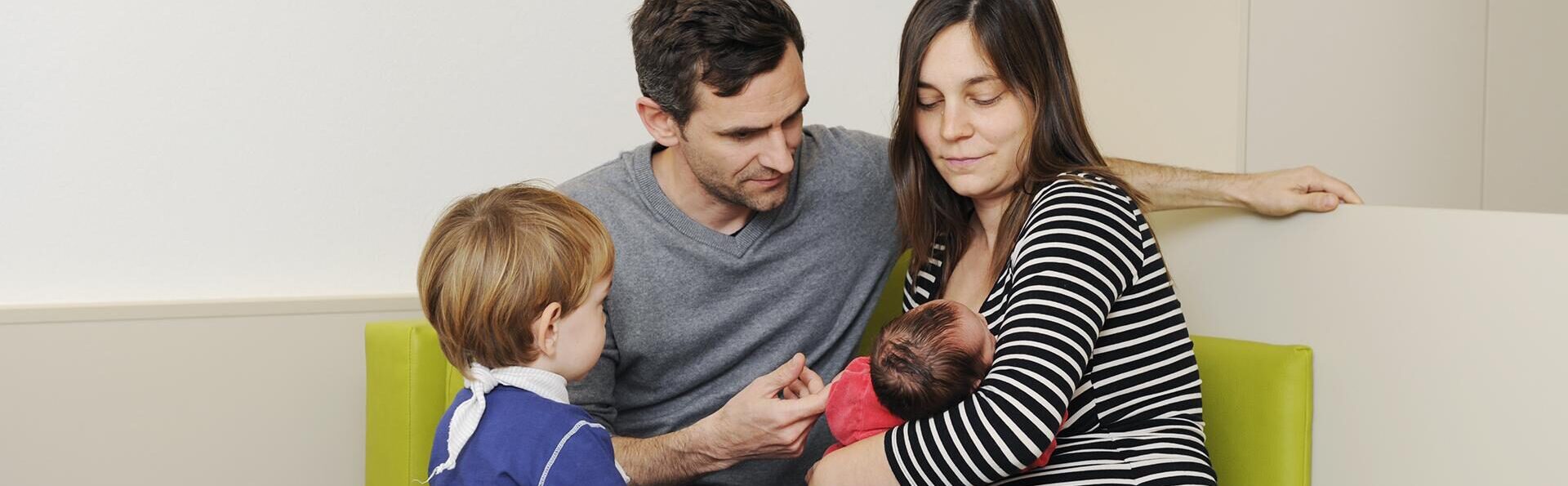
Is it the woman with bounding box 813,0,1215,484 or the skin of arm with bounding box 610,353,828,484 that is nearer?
the woman with bounding box 813,0,1215,484

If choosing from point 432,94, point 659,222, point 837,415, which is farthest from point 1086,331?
point 432,94

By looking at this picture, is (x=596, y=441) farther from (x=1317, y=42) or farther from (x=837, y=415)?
(x=1317, y=42)

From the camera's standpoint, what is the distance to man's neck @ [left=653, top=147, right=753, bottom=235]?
1.65m

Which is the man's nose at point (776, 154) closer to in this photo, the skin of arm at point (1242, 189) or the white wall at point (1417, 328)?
the skin of arm at point (1242, 189)

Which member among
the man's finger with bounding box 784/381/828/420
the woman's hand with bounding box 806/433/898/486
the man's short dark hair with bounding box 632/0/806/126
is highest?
the man's short dark hair with bounding box 632/0/806/126

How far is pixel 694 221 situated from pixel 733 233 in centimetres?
6

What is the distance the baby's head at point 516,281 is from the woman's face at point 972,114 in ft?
1.44

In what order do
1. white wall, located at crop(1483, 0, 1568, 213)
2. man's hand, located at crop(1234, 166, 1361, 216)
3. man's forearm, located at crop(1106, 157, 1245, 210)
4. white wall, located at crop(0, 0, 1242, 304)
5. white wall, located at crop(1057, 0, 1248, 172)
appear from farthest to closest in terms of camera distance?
white wall, located at crop(1483, 0, 1568, 213)
white wall, located at crop(1057, 0, 1248, 172)
white wall, located at crop(0, 0, 1242, 304)
man's forearm, located at crop(1106, 157, 1245, 210)
man's hand, located at crop(1234, 166, 1361, 216)

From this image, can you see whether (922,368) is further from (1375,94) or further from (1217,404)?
(1375,94)

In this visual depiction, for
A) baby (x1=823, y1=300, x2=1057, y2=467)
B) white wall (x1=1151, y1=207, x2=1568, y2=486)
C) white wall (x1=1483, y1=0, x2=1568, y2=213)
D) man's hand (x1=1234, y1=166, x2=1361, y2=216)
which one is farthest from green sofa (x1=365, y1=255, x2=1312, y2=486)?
white wall (x1=1483, y1=0, x2=1568, y2=213)

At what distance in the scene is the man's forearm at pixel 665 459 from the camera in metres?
1.48

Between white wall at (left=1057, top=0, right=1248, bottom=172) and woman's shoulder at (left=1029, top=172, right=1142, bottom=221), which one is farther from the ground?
white wall at (left=1057, top=0, right=1248, bottom=172)

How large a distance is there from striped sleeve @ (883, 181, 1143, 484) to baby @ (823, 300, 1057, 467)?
27mm

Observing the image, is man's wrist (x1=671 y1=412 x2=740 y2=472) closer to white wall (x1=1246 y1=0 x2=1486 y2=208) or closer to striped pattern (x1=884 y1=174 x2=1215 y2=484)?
striped pattern (x1=884 y1=174 x2=1215 y2=484)
